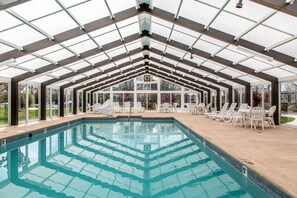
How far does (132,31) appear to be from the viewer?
11039 millimetres

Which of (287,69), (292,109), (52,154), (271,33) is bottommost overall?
(52,154)

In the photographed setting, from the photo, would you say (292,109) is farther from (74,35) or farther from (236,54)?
(74,35)

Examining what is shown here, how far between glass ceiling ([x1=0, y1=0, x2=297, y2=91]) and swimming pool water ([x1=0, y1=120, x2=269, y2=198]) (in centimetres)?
329

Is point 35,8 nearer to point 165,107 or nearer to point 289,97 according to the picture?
point 289,97

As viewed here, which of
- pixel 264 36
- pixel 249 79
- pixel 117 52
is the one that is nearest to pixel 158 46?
pixel 117 52

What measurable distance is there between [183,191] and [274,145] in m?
3.17

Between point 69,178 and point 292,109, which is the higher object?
point 292,109

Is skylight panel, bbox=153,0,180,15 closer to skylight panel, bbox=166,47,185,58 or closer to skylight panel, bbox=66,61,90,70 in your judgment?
skylight panel, bbox=166,47,185,58

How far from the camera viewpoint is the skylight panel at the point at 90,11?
7.24m

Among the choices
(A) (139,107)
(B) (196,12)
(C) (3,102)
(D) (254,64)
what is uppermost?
(B) (196,12)

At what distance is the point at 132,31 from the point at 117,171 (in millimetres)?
6652

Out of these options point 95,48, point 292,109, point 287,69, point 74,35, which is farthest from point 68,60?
point 292,109

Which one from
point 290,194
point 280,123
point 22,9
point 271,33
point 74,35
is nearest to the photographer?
point 290,194

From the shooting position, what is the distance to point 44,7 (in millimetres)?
6578
